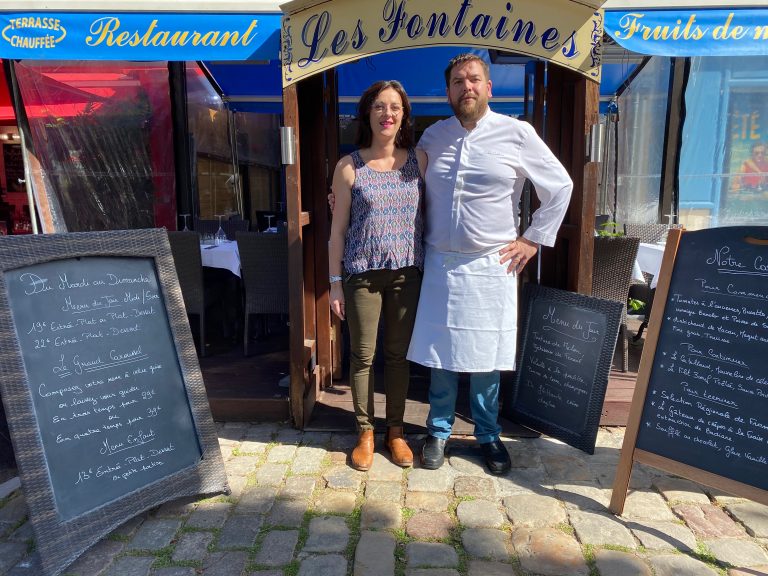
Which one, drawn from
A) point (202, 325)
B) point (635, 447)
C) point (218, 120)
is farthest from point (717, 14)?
point (218, 120)

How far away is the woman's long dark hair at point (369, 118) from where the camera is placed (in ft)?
8.45

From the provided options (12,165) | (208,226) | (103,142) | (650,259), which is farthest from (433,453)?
(12,165)

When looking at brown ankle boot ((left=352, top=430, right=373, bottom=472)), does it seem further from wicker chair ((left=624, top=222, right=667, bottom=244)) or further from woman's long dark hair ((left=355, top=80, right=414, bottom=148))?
wicker chair ((left=624, top=222, right=667, bottom=244))

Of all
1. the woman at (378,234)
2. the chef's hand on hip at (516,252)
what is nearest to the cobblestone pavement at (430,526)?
the woman at (378,234)

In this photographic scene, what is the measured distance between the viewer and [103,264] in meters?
2.35

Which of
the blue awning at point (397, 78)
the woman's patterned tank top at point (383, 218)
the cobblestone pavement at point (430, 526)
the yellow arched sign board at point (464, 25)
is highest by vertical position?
the blue awning at point (397, 78)

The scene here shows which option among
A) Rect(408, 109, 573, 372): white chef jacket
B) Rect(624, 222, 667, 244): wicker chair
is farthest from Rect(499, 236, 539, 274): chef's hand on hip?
Rect(624, 222, 667, 244): wicker chair

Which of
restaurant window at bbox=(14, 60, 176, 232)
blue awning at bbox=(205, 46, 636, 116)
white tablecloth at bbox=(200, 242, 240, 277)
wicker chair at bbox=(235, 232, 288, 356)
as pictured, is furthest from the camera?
blue awning at bbox=(205, 46, 636, 116)

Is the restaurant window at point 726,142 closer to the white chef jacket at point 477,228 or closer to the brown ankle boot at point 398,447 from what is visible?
the white chef jacket at point 477,228

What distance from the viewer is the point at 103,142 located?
6.45 metres

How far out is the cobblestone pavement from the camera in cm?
210

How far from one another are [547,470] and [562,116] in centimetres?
198

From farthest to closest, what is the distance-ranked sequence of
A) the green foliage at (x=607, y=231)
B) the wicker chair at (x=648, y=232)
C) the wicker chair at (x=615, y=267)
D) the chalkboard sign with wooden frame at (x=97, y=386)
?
the wicker chair at (x=648, y=232) → the green foliage at (x=607, y=231) → the wicker chair at (x=615, y=267) → the chalkboard sign with wooden frame at (x=97, y=386)

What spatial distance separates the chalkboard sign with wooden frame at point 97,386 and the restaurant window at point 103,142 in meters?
4.49
